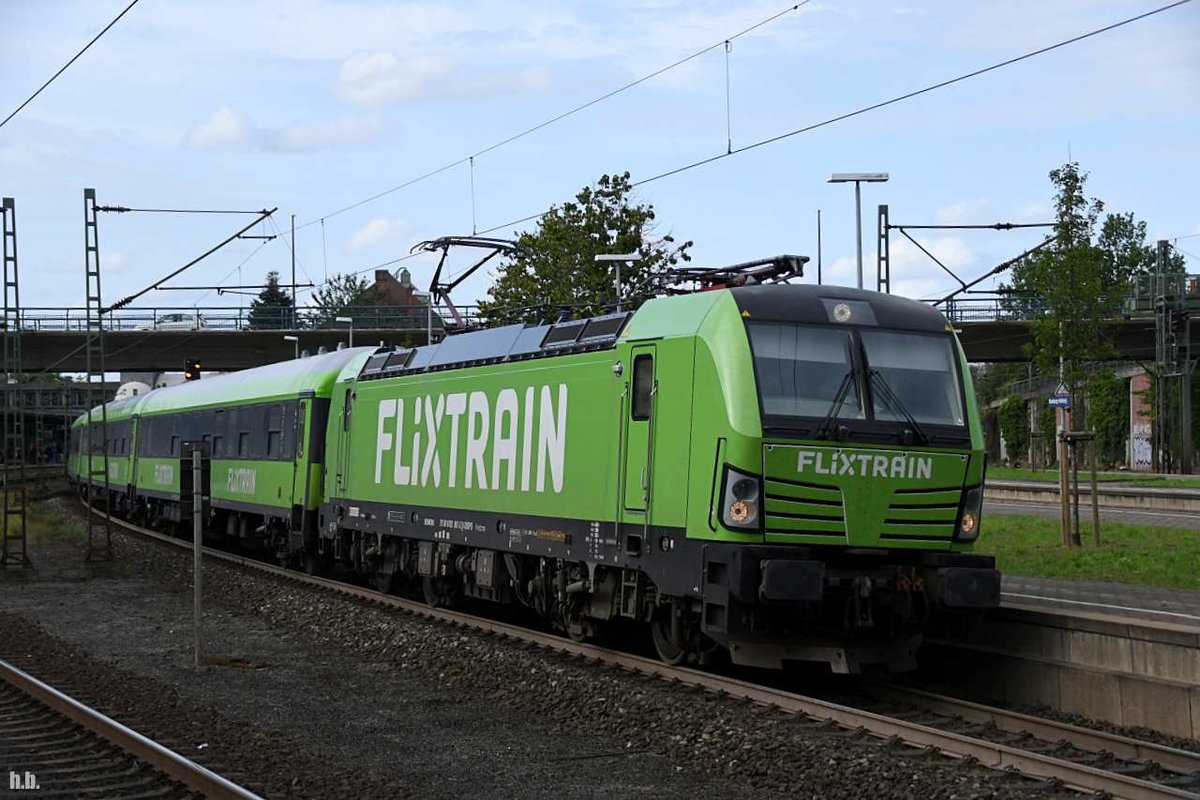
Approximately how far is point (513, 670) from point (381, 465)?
22.9 feet

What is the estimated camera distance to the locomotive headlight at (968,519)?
498 inches

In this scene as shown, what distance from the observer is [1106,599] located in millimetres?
15586

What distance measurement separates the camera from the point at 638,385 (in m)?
13.5

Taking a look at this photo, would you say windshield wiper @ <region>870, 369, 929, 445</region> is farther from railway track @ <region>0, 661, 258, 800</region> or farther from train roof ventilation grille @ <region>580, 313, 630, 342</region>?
railway track @ <region>0, 661, 258, 800</region>

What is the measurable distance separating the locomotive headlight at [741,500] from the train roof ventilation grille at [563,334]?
3551mm

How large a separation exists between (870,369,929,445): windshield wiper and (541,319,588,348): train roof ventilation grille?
3.43 metres

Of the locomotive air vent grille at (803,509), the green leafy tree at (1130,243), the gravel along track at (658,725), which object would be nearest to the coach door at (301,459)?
the gravel along track at (658,725)

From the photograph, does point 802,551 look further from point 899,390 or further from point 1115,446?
point 1115,446

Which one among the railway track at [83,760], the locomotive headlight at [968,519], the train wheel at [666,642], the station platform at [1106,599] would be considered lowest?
the railway track at [83,760]

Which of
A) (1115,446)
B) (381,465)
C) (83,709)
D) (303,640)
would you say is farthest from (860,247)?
(1115,446)

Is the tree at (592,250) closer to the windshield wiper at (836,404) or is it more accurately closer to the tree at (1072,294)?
the tree at (1072,294)

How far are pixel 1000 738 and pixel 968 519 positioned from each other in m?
2.61

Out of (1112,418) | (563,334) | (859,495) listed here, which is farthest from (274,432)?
(1112,418)

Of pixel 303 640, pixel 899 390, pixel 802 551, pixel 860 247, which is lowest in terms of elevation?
pixel 303 640
